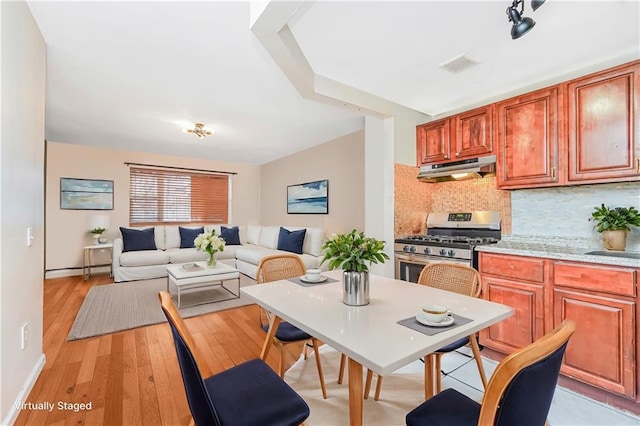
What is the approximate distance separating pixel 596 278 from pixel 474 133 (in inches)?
60.6

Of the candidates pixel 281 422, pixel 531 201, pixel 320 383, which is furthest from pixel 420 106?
pixel 281 422

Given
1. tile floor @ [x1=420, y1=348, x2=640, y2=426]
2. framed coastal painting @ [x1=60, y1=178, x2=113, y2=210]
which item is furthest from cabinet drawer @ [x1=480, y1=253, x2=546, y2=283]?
framed coastal painting @ [x1=60, y1=178, x2=113, y2=210]

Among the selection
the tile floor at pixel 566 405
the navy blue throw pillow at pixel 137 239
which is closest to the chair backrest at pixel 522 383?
the tile floor at pixel 566 405

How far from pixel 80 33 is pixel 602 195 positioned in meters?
3.99

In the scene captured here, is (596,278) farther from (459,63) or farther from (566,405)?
(459,63)

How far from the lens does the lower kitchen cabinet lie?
174 centimetres

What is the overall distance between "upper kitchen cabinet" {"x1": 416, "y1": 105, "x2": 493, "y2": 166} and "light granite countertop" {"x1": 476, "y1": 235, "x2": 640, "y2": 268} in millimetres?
873

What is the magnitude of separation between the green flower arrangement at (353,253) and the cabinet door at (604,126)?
6.03ft

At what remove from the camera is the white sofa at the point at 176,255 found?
15.4ft

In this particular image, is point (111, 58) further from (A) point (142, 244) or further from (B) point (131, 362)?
(A) point (142, 244)

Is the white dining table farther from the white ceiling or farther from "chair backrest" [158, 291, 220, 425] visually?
the white ceiling

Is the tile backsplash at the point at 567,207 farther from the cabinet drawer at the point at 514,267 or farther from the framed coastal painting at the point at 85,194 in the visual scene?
the framed coastal painting at the point at 85,194

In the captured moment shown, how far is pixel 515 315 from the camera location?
222cm

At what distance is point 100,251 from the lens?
533 centimetres
